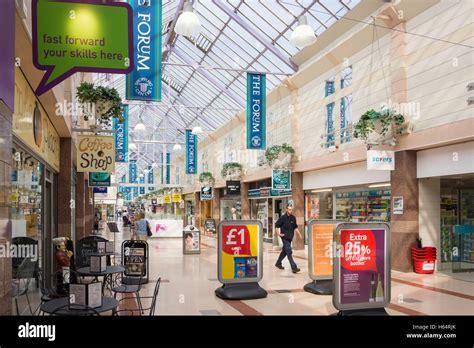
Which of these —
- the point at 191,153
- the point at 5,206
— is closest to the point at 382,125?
the point at 5,206

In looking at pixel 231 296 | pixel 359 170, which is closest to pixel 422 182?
pixel 359 170

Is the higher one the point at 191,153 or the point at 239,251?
the point at 191,153

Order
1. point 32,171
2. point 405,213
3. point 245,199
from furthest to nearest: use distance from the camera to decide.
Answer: point 245,199, point 405,213, point 32,171

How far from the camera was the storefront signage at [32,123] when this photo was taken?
531 cm

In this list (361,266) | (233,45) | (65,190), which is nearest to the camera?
(361,266)

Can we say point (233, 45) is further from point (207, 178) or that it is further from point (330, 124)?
point (207, 178)

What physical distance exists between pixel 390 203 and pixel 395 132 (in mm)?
1873

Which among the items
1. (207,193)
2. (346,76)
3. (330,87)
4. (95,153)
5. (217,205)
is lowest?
(217,205)

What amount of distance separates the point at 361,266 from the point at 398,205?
6147 mm

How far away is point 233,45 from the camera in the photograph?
59.5 feet

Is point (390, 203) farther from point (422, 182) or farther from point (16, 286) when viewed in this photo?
point (16, 286)

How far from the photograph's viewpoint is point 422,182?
11.2 metres
